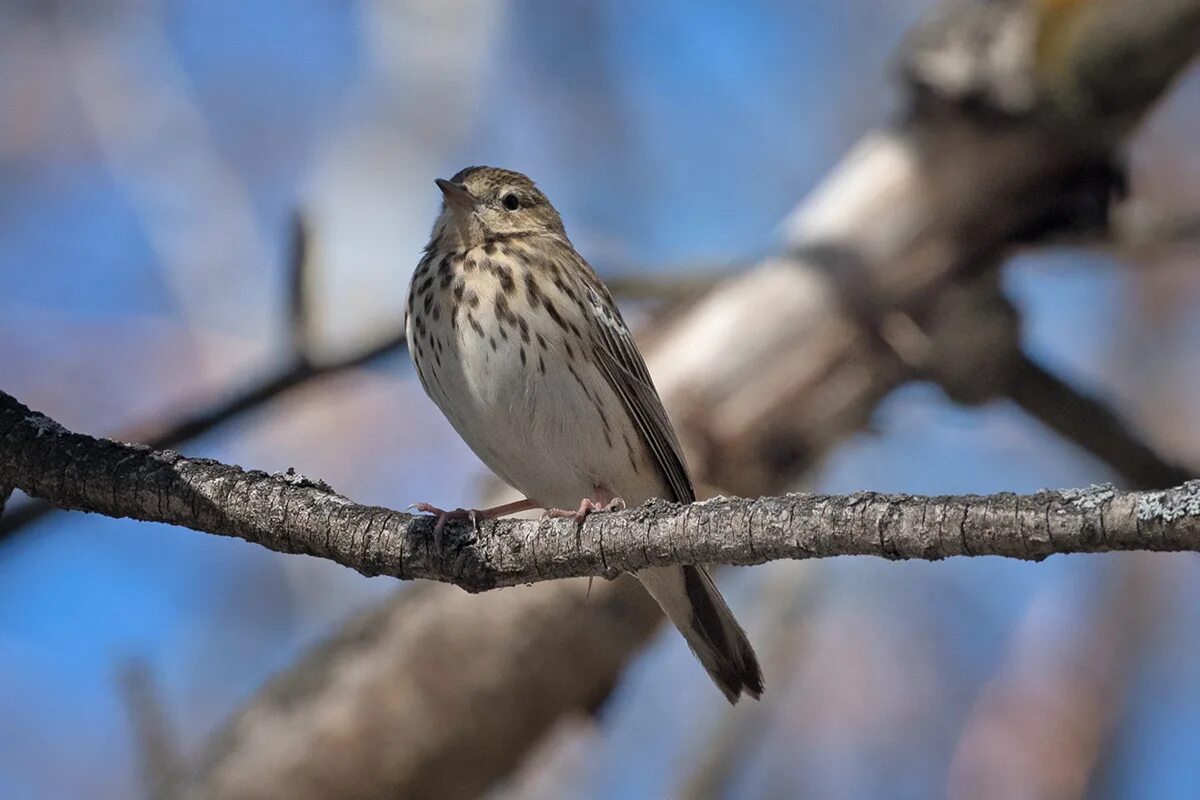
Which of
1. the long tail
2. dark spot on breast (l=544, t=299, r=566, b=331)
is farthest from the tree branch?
dark spot on breast (l=544, t=299, r=566, b=331)

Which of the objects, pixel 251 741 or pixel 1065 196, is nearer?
pixel 251 741

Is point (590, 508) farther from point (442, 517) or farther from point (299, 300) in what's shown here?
point (299, 300)

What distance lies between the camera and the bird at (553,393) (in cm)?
492

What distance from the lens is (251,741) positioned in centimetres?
521

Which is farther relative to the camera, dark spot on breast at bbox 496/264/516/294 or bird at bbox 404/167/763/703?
dark spot on breast at bbox 496/264/516/294

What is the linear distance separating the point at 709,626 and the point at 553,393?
1.00m

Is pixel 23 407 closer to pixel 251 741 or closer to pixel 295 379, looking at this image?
pixel 295 379

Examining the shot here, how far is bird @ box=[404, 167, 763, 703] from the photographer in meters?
4.92

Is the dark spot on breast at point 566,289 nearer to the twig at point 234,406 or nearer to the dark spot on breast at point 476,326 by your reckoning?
the dark spot on breast at point 476,326

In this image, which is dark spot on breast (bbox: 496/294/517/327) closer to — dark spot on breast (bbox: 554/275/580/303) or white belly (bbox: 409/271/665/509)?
white belly (bbox: 409/271/665/509)

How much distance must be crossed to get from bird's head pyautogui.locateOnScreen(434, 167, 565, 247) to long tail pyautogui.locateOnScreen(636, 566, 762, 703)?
5.21ft

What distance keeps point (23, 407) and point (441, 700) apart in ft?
8.15

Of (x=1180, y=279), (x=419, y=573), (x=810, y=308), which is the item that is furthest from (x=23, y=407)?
(x=1180, y=279)

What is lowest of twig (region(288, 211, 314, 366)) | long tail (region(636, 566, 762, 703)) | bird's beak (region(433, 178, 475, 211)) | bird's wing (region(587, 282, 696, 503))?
long tail (region(636, 566, 762, 703))
